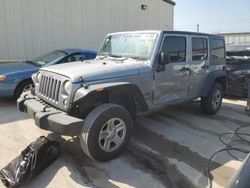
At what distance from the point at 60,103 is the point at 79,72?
514 millimetres

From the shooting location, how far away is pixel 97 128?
3432 millimetres

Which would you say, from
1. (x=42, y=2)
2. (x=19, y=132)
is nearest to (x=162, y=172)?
(x=19, y=132)

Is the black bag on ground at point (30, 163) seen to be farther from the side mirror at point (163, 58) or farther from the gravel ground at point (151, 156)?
the side mirror at point (163, 58)

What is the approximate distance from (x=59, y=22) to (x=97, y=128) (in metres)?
8.01

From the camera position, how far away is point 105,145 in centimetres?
369

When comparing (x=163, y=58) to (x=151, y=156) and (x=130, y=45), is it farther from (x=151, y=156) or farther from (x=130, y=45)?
(x=151, y=156)

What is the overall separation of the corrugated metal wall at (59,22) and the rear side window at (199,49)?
650 centimetres

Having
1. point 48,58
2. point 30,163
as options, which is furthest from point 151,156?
point 48,58

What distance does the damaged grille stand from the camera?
3.79m

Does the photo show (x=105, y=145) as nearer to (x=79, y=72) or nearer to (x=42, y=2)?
(x=79, y=72)

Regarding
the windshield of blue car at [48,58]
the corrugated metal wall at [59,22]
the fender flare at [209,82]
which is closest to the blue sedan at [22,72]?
the windshield of blue car at [48,58]

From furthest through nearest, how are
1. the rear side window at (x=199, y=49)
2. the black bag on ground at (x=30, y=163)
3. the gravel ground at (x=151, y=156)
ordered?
the rear side window at (x=199, y=49) < the gravel ground at (x=151, y=156) < the black bag on ground at (x=30, y=163)

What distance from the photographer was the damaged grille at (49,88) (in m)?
3.79

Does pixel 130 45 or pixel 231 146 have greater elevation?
pixel 130 45
